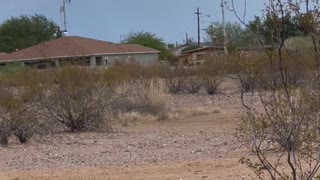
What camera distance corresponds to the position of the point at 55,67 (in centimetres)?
2139

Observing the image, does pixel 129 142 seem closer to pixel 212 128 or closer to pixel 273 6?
pixel 212 128

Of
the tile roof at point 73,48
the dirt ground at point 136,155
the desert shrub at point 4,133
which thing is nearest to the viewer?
the dirt ground at point 136,155

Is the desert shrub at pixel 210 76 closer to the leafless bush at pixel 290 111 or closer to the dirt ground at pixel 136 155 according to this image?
the dirt ground at pixel 136 155

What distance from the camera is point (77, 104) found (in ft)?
63.0

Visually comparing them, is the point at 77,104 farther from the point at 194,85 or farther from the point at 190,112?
the point at 194,85

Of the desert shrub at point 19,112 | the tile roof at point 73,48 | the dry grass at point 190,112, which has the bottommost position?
the dry grass at point 190,112

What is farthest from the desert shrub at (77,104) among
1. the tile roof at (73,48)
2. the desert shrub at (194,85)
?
the tile roof at (73,48)

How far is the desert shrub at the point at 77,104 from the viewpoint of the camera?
1906cm

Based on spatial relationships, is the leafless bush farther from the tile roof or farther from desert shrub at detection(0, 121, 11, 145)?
the tile roof

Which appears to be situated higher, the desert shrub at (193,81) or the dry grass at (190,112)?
the desert shrub at (193,81)

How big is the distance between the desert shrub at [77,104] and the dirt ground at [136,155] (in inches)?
30.5

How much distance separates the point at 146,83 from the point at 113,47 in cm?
3965

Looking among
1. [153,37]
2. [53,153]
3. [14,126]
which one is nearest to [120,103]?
[14,126]

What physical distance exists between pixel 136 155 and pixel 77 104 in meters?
6.28
